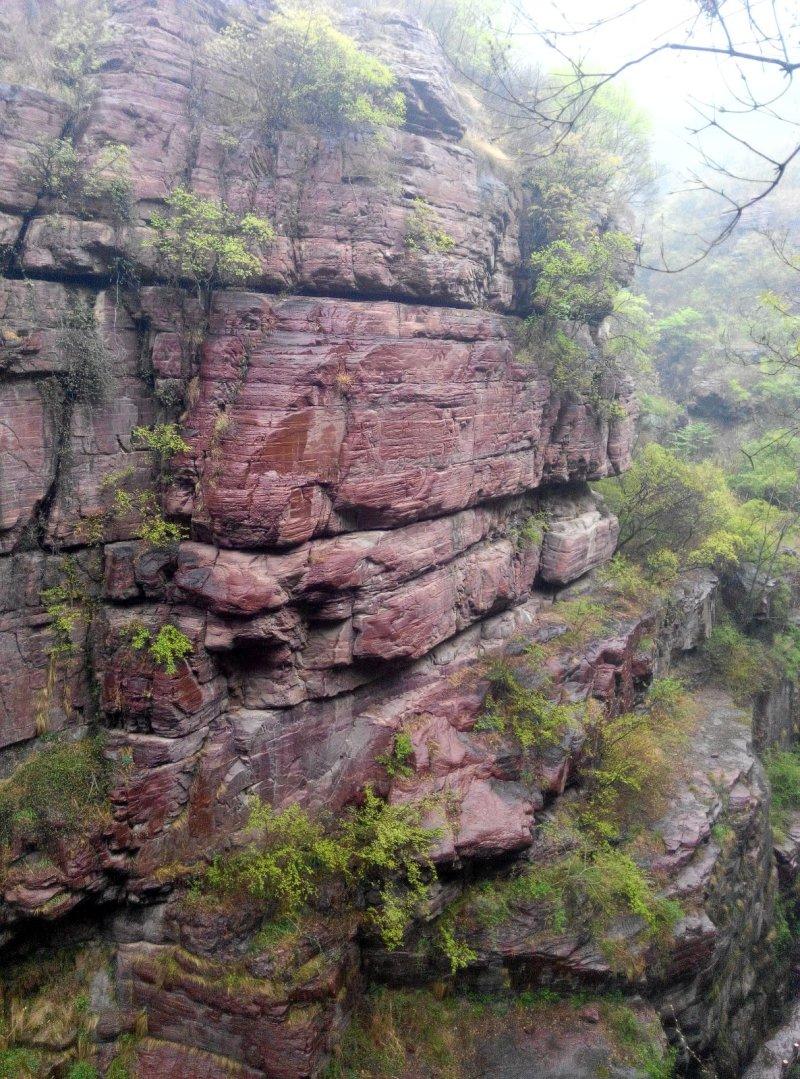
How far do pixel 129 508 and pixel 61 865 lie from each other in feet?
16.4

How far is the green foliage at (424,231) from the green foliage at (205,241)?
2352 mm

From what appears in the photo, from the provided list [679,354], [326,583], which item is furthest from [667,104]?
[326,583]

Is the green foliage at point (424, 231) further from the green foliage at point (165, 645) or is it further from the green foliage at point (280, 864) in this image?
the green foliage at point (280, 864)

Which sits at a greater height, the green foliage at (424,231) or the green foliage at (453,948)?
the green foliage at (424,231)

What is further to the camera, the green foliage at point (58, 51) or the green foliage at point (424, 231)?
the green foliage at point (424, 231)

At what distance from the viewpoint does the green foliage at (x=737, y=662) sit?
1795 centimetres

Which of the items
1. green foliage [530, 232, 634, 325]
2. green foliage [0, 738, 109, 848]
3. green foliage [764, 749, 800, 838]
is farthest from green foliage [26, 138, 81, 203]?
green foliage [764, 749, 800, 838]

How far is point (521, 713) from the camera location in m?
12.3

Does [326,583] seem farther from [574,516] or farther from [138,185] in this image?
[574,516]

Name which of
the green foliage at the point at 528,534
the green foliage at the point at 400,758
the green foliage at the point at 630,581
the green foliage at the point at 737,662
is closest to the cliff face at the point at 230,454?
the green foliage at the point at 400,758

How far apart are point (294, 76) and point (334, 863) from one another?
12000 mm

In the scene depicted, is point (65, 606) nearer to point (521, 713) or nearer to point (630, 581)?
point (521, 713)

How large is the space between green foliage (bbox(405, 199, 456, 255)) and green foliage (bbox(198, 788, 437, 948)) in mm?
9040

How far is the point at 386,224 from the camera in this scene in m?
10.9
